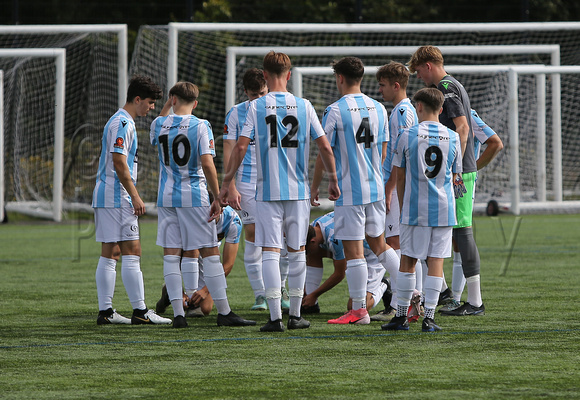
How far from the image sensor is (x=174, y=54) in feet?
44.0

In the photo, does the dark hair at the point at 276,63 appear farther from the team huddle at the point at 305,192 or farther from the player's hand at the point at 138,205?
the player's hand at the point at 138,205

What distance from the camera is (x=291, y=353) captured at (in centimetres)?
495

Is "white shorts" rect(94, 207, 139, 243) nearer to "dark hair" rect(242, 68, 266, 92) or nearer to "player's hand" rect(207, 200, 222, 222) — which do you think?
"player's hand" rect(207, 200, 222, 222)

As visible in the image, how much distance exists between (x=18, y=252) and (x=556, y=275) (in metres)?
6.83

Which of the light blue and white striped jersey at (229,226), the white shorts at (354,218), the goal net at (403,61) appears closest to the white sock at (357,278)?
the white shorts at (354,218)

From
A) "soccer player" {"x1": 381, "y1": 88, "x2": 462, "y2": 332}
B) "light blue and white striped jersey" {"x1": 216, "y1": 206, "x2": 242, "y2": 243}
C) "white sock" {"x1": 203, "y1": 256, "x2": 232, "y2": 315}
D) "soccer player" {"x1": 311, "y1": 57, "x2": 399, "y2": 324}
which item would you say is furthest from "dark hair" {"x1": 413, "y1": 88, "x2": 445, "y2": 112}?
"light blue and white striped jersey" {"x1": 216, "y1": 206, "x2": 242, "y2": 243}

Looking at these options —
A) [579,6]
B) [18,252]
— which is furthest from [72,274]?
[579,6]

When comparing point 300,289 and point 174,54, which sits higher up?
point 174,54

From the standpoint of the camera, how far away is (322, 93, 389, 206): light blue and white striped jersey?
19.6ft

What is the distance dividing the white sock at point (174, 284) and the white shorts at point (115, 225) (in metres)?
0.34

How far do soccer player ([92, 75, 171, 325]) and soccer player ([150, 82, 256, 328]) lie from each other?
0.74 feet

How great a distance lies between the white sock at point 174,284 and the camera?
6027 millimetres

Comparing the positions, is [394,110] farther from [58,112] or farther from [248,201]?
[58,112]

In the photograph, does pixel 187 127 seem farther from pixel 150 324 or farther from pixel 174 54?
pixel 174 54
